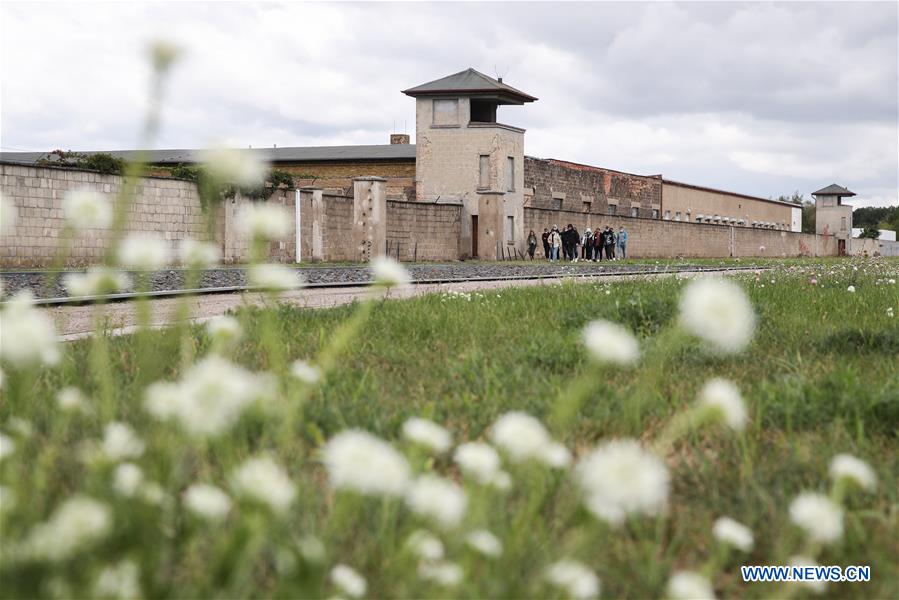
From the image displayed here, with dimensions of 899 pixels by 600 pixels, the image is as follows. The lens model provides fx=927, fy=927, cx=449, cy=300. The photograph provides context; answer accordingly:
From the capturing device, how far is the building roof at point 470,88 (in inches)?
1455

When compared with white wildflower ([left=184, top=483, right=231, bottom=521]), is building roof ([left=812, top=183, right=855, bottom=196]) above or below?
above

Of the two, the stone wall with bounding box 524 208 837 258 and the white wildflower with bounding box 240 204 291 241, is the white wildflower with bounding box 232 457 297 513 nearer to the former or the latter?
the white wildflower with bounding box 240 204 291 241

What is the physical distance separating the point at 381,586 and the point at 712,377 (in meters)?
2.56

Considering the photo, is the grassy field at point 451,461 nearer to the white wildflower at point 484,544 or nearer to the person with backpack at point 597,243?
the white wildflower at point 484,544

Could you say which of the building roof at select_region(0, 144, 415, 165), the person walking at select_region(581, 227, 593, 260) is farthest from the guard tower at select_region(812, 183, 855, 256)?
the person walking at select_region(581, 227, 593, 260)

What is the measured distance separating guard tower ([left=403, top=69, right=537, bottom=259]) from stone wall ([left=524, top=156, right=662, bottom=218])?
5.89 m

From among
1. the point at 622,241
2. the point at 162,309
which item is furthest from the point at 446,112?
the point at 162,309

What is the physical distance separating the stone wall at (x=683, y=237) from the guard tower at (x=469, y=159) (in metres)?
2.82

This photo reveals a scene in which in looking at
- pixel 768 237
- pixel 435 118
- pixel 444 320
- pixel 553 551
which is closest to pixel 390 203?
pixel 435 118

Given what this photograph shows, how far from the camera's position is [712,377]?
4.04 meters

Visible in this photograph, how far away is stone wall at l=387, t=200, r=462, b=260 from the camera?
108 feet

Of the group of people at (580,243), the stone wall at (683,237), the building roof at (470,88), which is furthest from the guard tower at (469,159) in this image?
the stone wall at (683,237)

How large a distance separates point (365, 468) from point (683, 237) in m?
52.8

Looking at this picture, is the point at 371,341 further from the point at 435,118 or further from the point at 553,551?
the point at 435,118
